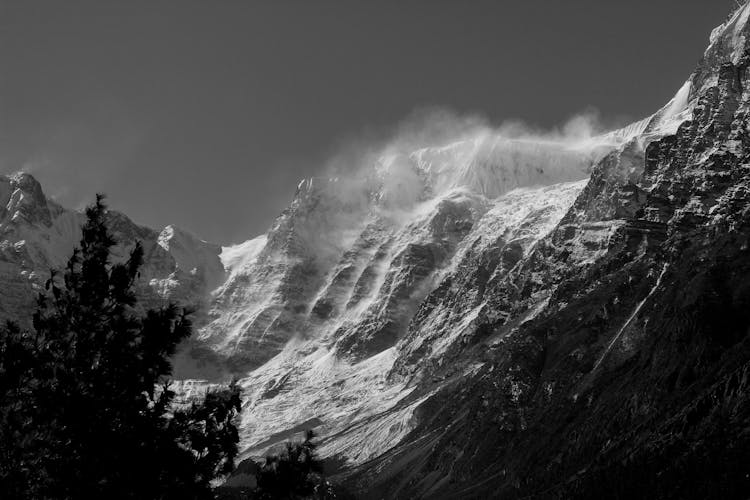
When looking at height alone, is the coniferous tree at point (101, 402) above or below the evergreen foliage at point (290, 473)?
above

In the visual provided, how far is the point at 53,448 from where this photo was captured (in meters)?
26.9

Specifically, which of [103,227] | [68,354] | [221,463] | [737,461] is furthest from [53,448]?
[737,461]

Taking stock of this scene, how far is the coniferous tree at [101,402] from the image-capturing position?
88.1 ft

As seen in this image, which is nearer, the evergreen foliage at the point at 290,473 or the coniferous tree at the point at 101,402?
the coniferous tree at the point at 101,402

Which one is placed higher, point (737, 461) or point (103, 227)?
point (103, 227)

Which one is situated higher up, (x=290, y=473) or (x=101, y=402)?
(x=101, y=402)

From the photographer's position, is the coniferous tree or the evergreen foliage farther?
the evergreen foliage

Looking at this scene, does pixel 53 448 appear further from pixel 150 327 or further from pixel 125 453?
pixel 150 327

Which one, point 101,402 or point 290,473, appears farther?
point 290,473

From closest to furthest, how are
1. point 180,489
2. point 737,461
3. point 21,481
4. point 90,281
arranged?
point 21,481 < point 180,489 < point 90,281 < point 737,461

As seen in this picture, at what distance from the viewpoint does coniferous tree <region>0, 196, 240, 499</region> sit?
88.1ft

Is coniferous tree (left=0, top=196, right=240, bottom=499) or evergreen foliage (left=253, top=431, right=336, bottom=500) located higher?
coniferous tree (left=0, top=196, right=240, bottom=499)

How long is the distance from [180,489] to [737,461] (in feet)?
564

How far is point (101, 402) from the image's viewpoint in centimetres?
2770
